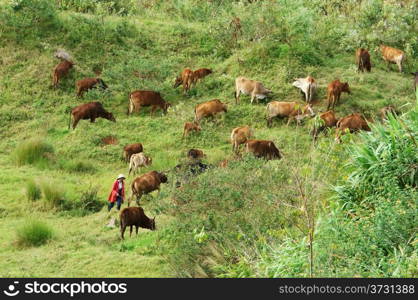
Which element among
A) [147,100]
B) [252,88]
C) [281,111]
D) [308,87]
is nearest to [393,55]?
[308,87]

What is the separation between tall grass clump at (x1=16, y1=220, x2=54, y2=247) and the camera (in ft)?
48.0

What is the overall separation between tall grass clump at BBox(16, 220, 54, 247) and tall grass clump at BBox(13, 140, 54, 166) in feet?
15.6

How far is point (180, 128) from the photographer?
2109cm

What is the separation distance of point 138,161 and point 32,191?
2.61 meters

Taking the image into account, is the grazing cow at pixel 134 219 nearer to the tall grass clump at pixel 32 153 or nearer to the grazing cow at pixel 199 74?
the tall grass clump at pixel 32 153

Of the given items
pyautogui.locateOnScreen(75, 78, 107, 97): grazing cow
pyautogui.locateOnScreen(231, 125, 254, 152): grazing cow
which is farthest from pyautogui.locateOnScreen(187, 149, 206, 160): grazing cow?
pyautogui.locateOnScreen(75, 78, 107, 97): grazing cow

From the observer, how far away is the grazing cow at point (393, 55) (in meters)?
24.0

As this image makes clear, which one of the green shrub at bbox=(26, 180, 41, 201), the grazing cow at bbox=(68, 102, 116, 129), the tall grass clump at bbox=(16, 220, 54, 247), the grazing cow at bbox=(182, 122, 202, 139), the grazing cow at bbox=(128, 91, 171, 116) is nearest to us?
the tall grass clump at bbox=(16, 220, 54, 247)

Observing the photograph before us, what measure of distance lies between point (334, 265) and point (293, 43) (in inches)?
589

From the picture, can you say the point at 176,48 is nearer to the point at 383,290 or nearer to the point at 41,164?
the point at 41,164

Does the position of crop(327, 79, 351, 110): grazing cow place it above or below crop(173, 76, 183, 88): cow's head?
above

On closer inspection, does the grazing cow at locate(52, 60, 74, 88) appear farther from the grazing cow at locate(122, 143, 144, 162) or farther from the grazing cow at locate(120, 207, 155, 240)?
the grazing cow at locate(120, 207, 155, 240)

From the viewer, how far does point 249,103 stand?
73.0 ft

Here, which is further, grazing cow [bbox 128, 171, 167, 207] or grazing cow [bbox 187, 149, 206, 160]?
grazing cow [bbox 187, 149, 206, 160]
